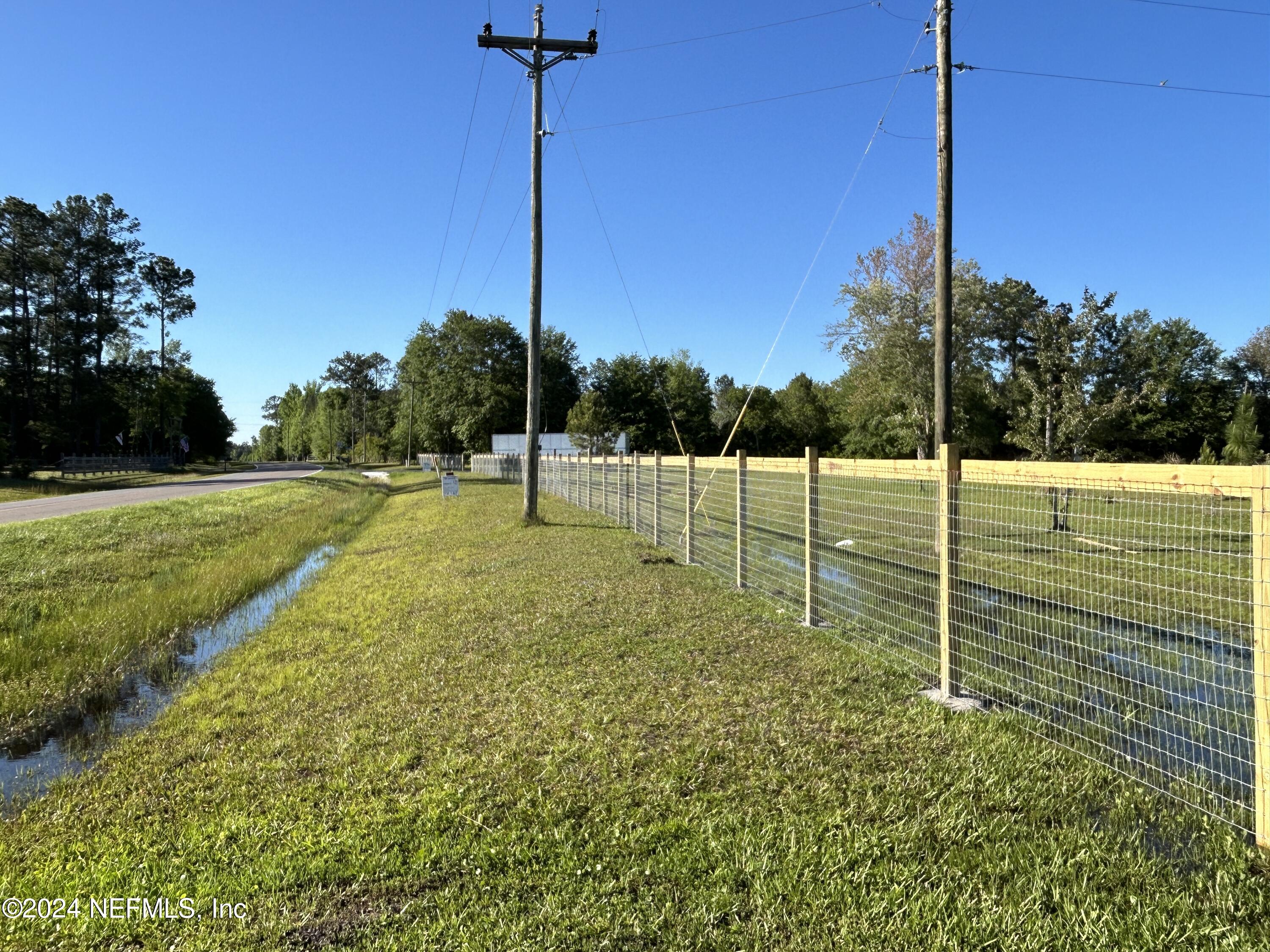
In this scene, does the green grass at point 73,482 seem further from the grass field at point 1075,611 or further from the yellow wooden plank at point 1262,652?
the yellow wooden plank at point 1262,652

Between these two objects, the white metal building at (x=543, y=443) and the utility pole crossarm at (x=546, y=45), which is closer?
the utility pole crossarm at (x=546, y=45)

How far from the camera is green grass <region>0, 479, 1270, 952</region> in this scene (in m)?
2.44

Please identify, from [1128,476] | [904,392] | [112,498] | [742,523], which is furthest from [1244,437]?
[112,498]

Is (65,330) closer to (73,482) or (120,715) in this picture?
(73,482)

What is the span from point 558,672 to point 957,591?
262 cm

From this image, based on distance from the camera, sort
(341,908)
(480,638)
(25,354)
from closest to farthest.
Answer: (341,908) → (480,638) → (25,354)

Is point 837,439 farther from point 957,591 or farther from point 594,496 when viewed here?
point 957,591

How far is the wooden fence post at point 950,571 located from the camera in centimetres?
445

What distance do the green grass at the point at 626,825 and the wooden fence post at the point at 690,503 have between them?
13.0 ft

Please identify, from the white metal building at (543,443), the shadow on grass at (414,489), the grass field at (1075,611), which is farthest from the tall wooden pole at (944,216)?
the white metal building at (543,443)

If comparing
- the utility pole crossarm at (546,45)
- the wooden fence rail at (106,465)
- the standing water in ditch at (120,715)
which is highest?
the utility pole crossarm at (546,45)

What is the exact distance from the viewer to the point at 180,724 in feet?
16.1

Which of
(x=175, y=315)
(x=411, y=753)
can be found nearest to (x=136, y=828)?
(x=411, y=753)

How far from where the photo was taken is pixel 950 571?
4.52 metres
